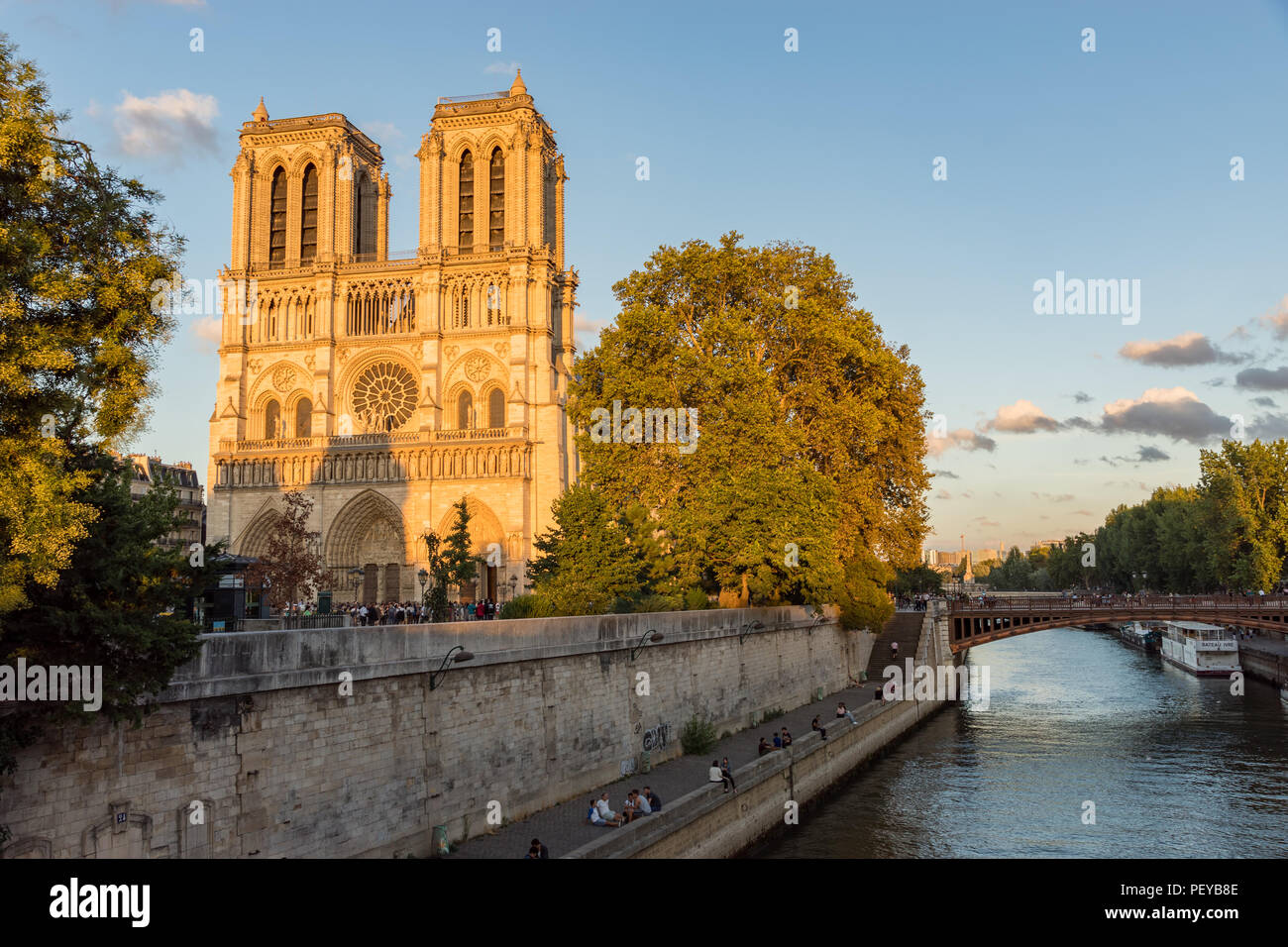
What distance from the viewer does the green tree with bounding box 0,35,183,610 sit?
10.6 meters

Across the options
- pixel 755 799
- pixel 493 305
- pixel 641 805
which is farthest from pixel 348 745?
pixel 493 305

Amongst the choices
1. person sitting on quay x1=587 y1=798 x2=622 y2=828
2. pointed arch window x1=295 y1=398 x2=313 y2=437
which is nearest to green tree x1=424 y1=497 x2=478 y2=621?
pointed arch window x1=295 y1=398 x2=313 y2=437

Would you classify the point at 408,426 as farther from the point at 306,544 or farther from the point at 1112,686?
the point at 1112,686

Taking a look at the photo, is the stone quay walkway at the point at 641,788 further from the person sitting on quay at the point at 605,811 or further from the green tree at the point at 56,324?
the green tree at the point at 56,324

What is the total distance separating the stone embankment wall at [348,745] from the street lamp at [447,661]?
8cm

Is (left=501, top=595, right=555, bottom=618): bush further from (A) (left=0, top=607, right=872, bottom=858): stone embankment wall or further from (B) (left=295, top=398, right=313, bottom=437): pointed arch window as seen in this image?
(B) (left=295, top=398, right=313, bottom=437): pointed arch window

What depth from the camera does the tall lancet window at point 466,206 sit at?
195ft

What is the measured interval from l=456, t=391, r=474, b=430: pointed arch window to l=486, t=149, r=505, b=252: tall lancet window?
8.42m

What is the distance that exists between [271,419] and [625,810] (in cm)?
4694

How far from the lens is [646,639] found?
2406 cm

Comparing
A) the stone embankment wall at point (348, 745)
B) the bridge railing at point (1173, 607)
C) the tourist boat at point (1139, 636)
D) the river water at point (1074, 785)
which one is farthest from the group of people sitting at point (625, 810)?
the tourist boat at point (1139, 636)

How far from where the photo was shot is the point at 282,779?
1343cm
